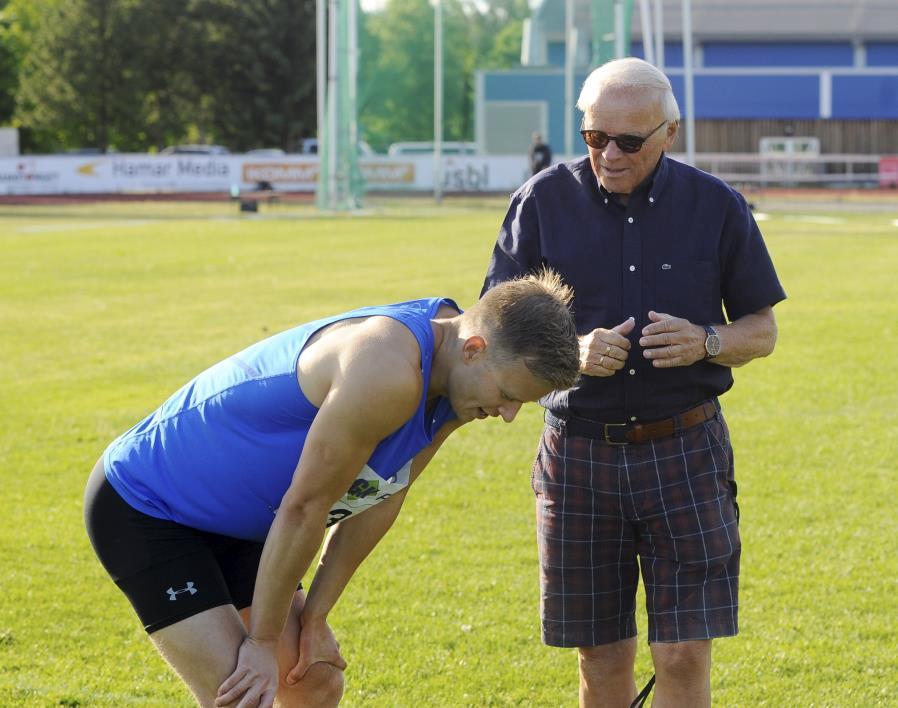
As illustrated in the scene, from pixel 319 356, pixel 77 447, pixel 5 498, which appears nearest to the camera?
pixel 319 356

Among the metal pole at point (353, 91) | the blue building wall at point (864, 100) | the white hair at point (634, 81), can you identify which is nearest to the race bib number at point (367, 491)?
the white hair at point (634, 81)

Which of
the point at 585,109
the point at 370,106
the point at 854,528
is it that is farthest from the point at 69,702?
the point at 370,106

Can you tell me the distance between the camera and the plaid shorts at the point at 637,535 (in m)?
3.96

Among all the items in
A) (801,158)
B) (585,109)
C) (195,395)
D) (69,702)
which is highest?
(801,158)

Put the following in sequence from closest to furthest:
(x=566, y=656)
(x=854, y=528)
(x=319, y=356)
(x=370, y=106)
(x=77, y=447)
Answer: (x=319, y=356) → (x=566, y=656) → (x=854, y=528) → (x=77, y=447) → (x=370, y=106)

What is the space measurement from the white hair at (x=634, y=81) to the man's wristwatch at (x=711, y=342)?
0.63 m

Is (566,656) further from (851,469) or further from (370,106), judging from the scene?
(370,106)

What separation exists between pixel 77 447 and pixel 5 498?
121 centimetres

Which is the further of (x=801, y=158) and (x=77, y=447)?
(x=801, y=158)

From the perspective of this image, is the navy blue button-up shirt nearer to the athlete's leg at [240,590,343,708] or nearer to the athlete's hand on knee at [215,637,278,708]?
the athlete's leg at [240,590,343,708]

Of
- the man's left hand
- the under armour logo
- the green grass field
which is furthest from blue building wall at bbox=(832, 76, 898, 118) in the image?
the under armour logo

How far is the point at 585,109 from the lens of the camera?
158 inches

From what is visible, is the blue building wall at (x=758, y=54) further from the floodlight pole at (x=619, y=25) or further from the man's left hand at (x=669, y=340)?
the man's left hand at (x=669, y=340)

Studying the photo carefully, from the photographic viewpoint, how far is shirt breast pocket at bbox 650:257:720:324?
3959 millimetres
